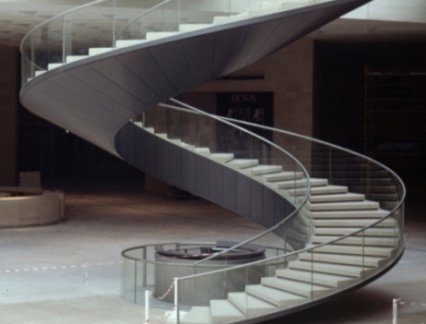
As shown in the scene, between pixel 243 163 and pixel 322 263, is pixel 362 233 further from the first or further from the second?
pixel 243 163

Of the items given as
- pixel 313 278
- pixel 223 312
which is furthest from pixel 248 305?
pixel 313 278

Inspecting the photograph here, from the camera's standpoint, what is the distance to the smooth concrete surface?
57.3 feet

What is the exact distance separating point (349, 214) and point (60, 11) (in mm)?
9159

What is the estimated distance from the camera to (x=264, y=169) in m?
21.6

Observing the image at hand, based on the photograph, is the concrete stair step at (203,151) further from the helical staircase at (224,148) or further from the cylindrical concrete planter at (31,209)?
the cylindrical concrete planter at (31,209)

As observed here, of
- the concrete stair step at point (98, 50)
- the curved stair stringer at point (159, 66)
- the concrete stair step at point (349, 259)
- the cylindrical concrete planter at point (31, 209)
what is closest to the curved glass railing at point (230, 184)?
the concrete stair step at point (349, 259)

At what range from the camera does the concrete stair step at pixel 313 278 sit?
17.0m

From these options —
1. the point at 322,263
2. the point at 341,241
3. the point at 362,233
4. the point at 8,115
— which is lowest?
the point at 322,263

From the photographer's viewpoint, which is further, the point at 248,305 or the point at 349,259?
the point at 349,259

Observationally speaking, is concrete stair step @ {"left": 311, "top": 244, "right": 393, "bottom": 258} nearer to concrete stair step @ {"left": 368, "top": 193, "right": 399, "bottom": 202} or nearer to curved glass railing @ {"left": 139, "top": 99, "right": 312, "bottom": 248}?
curved glass railing @ {"left": 139, "top": 99, "right": 312, "bottom": 248}

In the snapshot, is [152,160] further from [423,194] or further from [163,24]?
[423,194]

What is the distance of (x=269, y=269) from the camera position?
16969 millimetres

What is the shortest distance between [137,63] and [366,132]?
24.1 meters

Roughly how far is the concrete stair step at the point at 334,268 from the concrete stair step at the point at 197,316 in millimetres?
1836
